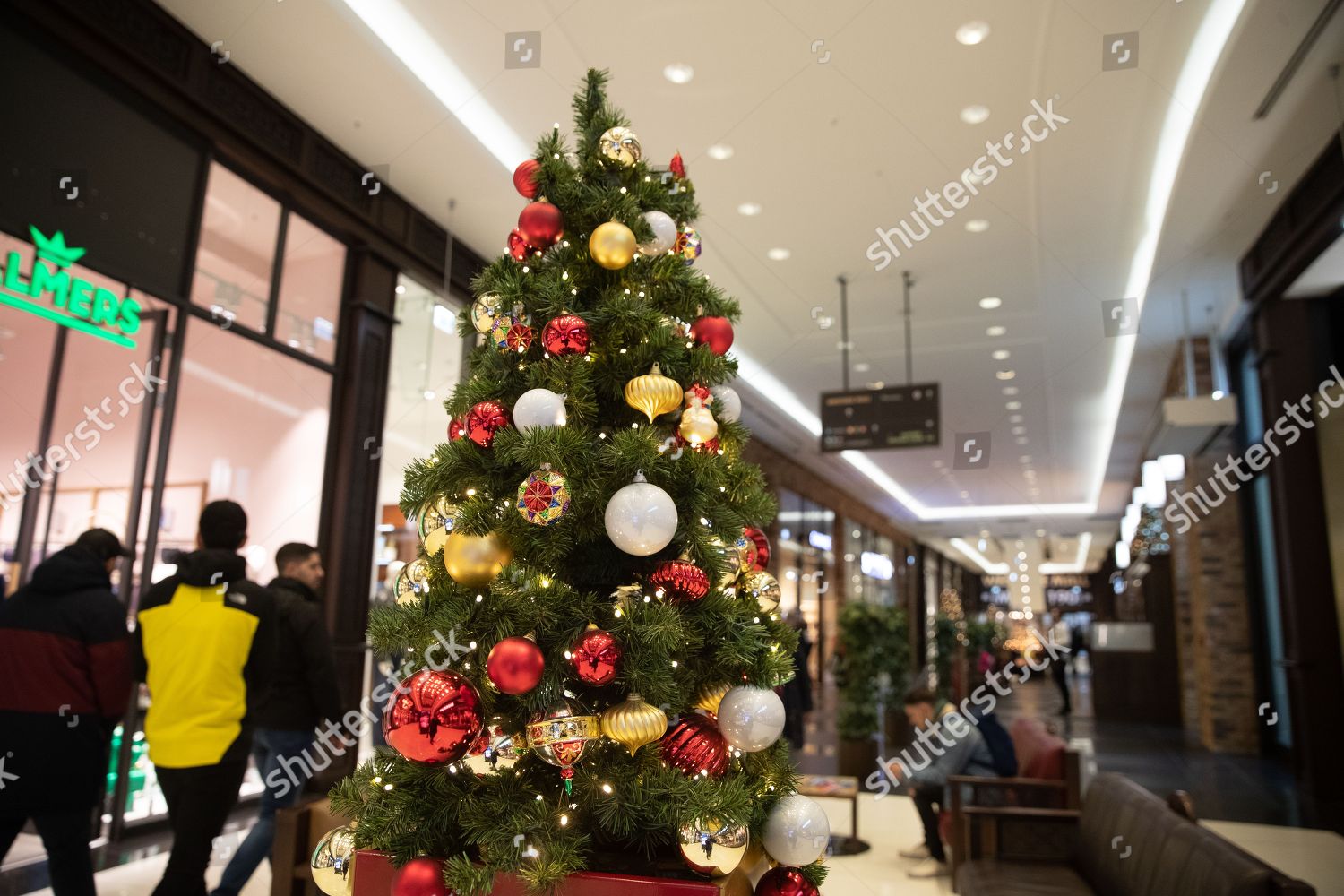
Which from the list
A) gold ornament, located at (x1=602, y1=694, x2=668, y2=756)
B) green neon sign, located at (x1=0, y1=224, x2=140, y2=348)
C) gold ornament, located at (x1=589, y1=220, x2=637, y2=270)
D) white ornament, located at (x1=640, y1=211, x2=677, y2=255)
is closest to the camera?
gold ornament, located at (x1=602, y1=694, x2=668, y2=756)

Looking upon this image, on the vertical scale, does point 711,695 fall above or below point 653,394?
below

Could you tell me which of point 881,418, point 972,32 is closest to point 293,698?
point 972,32

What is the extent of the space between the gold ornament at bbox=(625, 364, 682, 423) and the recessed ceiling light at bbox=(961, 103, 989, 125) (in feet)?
12.9

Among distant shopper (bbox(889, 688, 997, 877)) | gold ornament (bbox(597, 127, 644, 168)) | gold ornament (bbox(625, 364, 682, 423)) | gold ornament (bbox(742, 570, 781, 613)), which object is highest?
gold ornament (bbox(597, 127, 644, 168))

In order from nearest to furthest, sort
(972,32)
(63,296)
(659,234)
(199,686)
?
(659,234)
(199,686)
(63,296)
(972,32)

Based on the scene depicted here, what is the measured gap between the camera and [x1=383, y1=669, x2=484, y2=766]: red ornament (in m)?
1.65

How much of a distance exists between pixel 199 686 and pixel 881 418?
6168 mm

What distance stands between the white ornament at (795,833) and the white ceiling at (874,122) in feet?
12.5

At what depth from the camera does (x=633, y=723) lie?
1739 mm

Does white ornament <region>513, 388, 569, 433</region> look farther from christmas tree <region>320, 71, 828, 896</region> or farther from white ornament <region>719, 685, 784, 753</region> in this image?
white ornament <region>719, 685, 784, 753</region>

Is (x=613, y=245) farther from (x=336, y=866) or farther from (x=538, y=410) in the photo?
(x=336, y=866)

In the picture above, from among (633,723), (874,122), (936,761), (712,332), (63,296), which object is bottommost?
(936,761)

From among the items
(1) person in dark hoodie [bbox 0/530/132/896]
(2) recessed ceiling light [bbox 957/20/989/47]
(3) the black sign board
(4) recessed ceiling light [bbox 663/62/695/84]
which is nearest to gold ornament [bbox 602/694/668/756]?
(1) person in dark hoodie [bbox 0/530/132/896]

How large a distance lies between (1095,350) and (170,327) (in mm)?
8465
